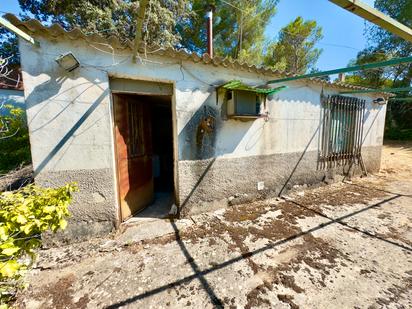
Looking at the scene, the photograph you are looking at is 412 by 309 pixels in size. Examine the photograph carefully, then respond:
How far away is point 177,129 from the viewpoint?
3633 mm

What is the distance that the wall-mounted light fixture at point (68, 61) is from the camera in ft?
8.68

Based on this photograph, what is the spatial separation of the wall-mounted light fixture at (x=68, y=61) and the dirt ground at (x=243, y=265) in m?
2.75

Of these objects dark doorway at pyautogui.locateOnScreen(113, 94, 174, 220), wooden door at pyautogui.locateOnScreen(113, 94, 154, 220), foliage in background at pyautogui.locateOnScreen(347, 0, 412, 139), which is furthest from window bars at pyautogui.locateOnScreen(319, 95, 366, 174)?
foliage in background at pyautogui.locateOnScreen(347, 0, 412, 139)

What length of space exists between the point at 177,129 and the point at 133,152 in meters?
1.10

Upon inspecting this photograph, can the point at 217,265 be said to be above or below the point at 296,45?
below

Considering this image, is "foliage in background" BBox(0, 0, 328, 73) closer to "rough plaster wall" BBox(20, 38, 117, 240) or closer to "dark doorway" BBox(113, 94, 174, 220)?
"dark doorway" BBox(113, 94, 174, 220)

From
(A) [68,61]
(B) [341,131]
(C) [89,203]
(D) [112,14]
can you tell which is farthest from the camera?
(D) [112,14]

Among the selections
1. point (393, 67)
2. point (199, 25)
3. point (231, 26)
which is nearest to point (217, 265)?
point (199, 25)

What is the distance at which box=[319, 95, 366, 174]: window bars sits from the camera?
18.4 feet

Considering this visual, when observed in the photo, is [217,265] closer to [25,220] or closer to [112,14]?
[25,220]

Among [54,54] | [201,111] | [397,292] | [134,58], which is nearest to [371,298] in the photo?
[397,292]

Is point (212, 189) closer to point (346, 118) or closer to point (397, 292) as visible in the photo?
point (397, 292)

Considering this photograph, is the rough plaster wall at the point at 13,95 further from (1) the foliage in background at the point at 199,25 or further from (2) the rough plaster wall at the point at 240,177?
(2) the rough plaster wall at the point at 240,177

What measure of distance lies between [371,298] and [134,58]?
14.9 feet
